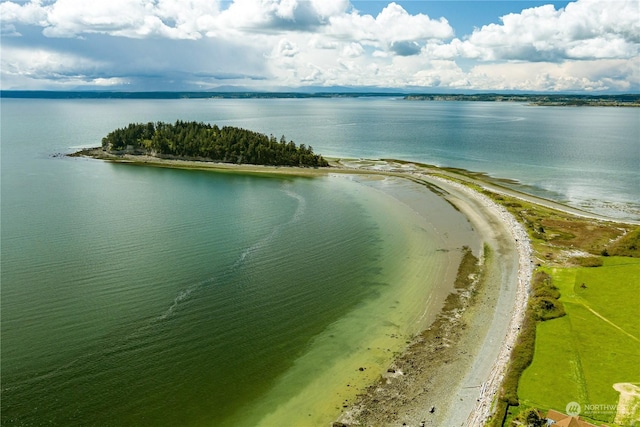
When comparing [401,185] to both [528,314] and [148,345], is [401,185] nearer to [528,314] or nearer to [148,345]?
[528,314]

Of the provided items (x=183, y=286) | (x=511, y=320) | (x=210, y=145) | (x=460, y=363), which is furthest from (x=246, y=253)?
(x=210, y=145)

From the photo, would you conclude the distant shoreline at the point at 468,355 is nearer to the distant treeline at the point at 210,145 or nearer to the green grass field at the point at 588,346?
the green grass field at the point at 588,346

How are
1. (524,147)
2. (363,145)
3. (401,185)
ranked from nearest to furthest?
(401,185) → (524,147) → (363,145)

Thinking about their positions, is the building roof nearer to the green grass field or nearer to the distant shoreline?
the green grass field

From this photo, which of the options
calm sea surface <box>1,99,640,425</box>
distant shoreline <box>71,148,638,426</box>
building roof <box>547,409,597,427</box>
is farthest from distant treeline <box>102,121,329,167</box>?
building roof <box>547,409,597,427</box>

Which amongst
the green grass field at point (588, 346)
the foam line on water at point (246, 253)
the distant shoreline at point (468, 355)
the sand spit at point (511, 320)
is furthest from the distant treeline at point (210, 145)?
the green grass field at point (588, 346)

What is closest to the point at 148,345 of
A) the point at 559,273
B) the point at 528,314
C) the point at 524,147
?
the point at 528,314
